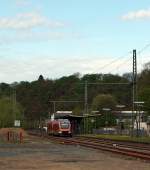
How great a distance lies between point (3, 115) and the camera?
16925cm

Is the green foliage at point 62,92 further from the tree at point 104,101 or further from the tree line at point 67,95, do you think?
the tree at point 104,101

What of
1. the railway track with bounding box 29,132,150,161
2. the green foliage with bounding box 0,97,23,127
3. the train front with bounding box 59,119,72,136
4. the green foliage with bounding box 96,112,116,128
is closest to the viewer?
the railway track with bounding box 29,132,150,161

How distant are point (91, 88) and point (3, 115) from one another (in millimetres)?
27289

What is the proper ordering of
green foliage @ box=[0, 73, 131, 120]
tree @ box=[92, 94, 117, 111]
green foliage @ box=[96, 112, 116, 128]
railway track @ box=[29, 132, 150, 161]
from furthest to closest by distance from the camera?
tree @ box=[92, 94, 117, 111] → green foliage @ box=[0, 73, 131, 120] → green foliage @ box=[96, 112, 116, 128] → railway track @ box=[29, 132, 150, 161]

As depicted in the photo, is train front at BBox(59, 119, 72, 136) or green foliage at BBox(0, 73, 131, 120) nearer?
train front at BBox(59, 119, 72, 136)

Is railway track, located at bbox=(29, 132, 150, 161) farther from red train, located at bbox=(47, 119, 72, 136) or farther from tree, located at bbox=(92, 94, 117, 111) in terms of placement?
tree, located at bbox=(92, 94, 117, 111)

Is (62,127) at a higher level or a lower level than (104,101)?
lower

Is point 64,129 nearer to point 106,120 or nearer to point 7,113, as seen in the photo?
point 106,120

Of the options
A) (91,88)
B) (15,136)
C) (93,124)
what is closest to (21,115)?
(91,88)

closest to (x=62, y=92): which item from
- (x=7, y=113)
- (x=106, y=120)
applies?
(x=7, y=113)

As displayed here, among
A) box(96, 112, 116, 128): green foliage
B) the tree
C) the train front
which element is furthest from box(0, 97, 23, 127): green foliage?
the train front

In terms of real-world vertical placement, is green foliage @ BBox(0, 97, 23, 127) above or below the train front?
above

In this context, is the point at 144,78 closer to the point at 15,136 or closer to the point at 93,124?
the point at 93,124

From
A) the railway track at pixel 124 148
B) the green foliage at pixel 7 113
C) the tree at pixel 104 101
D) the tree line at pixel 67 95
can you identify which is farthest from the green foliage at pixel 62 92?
the railway track at pixel 124 148
